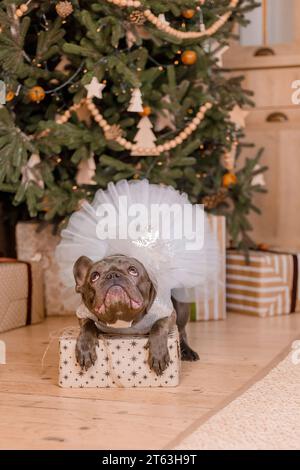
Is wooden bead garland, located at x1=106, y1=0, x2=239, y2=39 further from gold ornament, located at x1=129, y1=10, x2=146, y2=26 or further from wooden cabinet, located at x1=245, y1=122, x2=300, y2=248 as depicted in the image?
wooden cabinet, located at x1=245, y1=122, x2=300, y2=248

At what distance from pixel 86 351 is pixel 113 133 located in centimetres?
120

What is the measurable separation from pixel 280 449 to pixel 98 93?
5.52ft

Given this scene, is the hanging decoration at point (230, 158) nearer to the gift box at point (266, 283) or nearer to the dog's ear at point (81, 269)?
the gift box at point (266, 283)

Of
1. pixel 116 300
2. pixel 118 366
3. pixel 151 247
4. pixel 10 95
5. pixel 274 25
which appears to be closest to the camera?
pixel 116 300

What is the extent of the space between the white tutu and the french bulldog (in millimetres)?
74

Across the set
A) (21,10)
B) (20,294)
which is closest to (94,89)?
(21,10)

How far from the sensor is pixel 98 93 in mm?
2770

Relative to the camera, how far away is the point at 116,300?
188 centimetres

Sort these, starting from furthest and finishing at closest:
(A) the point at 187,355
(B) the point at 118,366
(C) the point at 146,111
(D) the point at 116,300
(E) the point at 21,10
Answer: (C) the point at 146,111
(E) the point at 21,10
(A) the point at 187,355
(B) the point at 118,366
(D) the point at 116,300

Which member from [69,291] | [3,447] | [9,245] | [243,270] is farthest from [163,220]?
[9,245]

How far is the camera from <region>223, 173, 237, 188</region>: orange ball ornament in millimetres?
3266

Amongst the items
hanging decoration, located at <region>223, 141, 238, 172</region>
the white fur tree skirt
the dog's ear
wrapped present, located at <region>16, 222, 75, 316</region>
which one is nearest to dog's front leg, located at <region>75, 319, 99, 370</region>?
the dog's ear

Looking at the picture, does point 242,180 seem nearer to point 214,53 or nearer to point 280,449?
point 214,53

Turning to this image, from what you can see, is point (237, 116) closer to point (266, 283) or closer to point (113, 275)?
point (266, 283)
